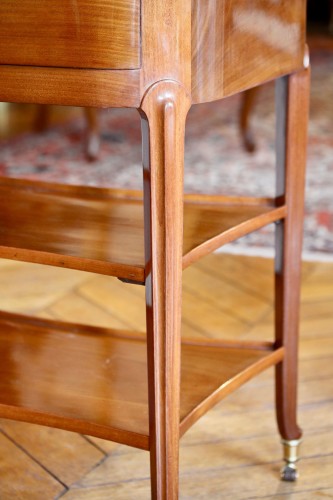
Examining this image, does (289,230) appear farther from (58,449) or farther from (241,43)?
(58,449)

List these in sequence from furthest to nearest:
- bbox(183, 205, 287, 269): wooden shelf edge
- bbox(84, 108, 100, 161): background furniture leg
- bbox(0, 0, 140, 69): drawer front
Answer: bbox(84, 108, 100, 161): background furniture leg
bbox(183, 205, 287, 269): wooden shelf edge
bbox(0, 0, 140, 69): drawer front

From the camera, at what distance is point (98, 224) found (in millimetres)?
840

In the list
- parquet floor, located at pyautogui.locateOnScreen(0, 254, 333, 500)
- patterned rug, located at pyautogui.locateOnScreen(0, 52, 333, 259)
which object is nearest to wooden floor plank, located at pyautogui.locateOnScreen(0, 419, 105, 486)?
parquet floor, located at pyautogui.locateOnScreen(0, 254, 333, 500)

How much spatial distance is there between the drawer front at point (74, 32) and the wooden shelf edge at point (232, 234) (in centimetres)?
19

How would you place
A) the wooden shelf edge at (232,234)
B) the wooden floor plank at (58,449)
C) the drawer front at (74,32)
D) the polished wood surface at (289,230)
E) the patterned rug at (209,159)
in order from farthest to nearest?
the patterned rug at (209,159) < the wooden floor plank at (58,449) < the polished wood surface at (289,230) < the wooden shelf edge at (232,234) < the drawer front at (74,32)

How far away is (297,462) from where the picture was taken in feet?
3.19

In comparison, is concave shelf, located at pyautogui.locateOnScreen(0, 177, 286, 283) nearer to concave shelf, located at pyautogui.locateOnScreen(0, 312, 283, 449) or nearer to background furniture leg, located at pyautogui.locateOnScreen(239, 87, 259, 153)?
concave shelf, located at pyautogui.locateOnScreen(0, 312, 283, 449)

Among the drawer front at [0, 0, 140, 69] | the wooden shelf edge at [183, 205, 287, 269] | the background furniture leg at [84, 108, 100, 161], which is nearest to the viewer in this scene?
the drawer front at [0, 0, 140, 69]

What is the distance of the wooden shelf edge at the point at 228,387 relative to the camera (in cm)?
76

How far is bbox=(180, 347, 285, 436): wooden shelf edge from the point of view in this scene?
0.76 metres

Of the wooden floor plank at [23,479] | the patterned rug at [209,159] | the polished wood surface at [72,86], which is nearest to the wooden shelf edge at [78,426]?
the wooden floor plank at [23,479]

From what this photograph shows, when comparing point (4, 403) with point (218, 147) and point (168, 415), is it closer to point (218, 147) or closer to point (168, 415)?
point (168, 415)

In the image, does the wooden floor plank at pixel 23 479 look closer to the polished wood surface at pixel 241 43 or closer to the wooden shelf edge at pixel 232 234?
the wooden shelf edge at pixel 232 234

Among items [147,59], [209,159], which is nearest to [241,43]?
[147,59]
